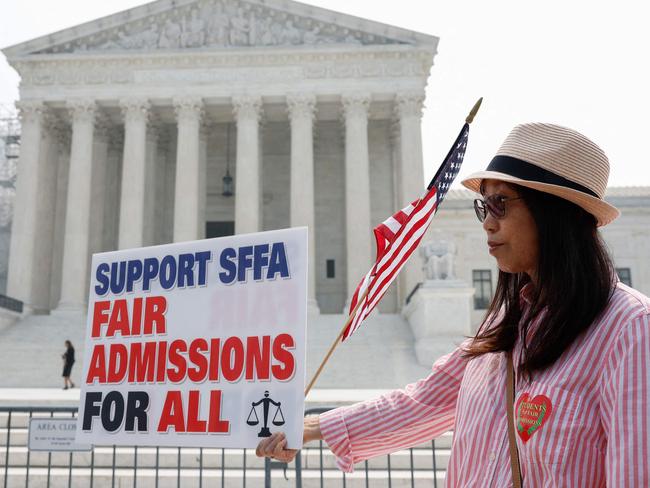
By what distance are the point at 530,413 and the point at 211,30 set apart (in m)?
37.4

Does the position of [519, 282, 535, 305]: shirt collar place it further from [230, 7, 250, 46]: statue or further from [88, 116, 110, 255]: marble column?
[88, 116, 110, 255]: marble column

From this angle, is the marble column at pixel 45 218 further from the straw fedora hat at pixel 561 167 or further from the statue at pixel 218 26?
the straw fedora hat at pixel 561 167

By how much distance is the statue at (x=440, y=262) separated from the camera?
23672 mm

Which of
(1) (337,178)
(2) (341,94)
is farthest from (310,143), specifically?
(1) (337,178)

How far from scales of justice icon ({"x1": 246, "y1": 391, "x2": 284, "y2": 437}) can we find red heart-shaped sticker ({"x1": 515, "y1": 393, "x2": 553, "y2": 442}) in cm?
127

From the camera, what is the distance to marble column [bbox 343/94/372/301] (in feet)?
110

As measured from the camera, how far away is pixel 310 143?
34.8 metres

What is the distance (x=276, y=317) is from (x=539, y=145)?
5.02ft

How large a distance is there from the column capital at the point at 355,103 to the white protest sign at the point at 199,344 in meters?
32.3

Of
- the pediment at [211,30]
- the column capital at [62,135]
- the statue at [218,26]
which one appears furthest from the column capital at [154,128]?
the statue at [218,26]

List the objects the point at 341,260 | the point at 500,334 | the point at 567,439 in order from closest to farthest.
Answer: the point at 567,439 → the point at 500,334 → the point at 341,260

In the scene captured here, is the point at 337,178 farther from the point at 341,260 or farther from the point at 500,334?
the point at 500,334

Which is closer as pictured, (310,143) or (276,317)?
(276,317)

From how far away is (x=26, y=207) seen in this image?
34500mm
